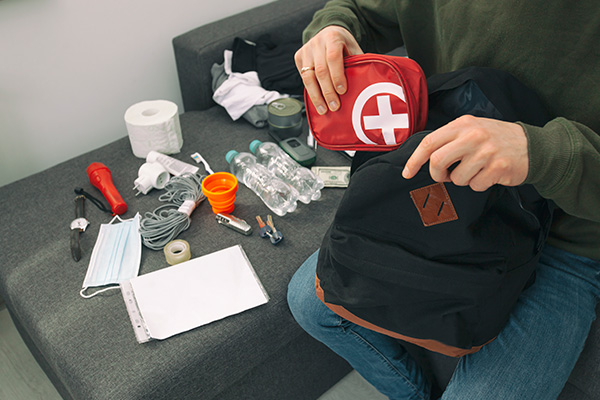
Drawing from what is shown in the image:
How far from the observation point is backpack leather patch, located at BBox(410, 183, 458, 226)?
85 cm

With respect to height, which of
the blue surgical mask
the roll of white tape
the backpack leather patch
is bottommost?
the blue surgical mask

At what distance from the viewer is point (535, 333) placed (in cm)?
93

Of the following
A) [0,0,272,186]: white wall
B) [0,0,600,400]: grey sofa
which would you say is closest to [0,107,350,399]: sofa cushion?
[0,0,600,400]: grey sofa

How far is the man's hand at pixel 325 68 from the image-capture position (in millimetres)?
943

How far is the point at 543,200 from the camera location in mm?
901

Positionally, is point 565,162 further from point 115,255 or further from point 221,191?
point 115,255

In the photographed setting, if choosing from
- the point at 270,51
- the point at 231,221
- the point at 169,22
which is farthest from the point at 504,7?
the point at 169,22

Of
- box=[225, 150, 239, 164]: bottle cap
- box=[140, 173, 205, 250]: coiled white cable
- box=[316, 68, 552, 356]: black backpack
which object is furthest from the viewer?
box=[225, 150, 239, 164]: bottle cap

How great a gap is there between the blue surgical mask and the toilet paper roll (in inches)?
Result: 11.2

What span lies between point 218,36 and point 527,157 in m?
1.33

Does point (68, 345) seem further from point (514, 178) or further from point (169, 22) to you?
point (169, 22)

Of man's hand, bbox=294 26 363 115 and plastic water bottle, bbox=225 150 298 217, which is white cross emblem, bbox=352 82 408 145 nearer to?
man's hand, bbox=294 26 363 115

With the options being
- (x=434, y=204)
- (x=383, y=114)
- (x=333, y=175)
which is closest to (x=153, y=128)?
(x=333, y=175)

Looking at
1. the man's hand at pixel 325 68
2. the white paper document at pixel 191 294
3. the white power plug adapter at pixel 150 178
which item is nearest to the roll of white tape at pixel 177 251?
the white paper document at pixel 191 294
